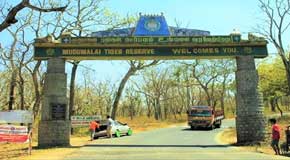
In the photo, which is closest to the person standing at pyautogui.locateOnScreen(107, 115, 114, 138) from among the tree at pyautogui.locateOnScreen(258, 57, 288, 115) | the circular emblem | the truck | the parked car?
the parked car

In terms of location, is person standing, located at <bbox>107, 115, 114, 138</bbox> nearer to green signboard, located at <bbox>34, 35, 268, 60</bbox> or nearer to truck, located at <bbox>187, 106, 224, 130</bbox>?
green signboard, located at <bbox>34, 35, 268, 60</bbox>

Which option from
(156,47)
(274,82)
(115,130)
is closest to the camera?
(156,47)

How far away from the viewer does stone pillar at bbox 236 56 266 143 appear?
2438 cm

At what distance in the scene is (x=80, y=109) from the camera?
2418 inches

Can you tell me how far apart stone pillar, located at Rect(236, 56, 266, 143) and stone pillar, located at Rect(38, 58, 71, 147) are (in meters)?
9.84

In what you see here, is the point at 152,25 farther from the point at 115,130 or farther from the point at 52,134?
the point at 115,130

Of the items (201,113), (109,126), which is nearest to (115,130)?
(109,126)

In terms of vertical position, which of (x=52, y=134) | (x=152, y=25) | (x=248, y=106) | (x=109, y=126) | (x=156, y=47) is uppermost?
(x=152, y=25)

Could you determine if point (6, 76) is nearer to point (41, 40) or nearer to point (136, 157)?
point (41, 40)

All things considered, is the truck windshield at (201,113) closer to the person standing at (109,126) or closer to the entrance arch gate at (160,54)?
the person standing at (109,126)

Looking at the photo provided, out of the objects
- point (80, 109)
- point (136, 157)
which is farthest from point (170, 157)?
point (80, 109)

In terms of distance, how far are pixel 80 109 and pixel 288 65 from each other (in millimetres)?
32230

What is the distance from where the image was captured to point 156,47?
24922mm

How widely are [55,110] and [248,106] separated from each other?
10911 mm
